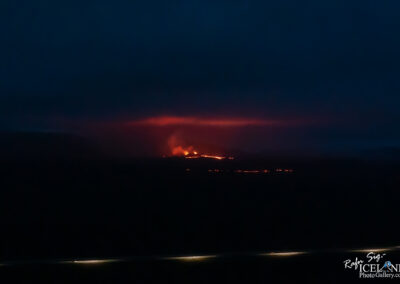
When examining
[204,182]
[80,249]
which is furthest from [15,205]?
[204,182]

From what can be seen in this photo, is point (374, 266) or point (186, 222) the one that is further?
point (186, 222)

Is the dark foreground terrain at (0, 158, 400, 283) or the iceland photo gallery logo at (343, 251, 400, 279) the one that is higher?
the dark foreground terrain at (0, 158, 400, 283)

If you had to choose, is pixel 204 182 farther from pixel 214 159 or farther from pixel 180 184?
pixel 214 159

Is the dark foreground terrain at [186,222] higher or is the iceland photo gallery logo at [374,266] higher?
the dark foreground terrain at [186,222]
